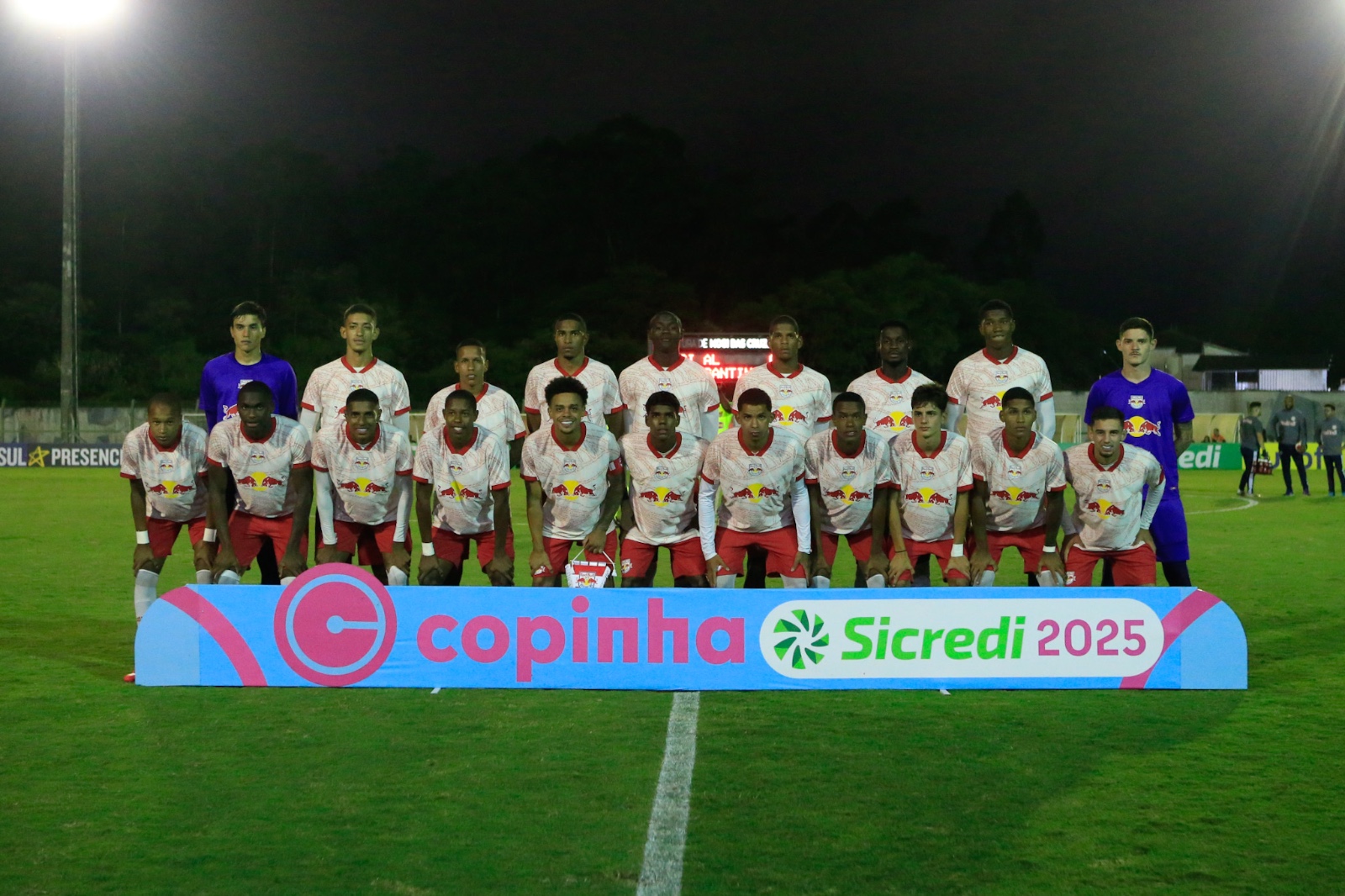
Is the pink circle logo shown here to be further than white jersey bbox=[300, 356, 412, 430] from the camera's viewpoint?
No

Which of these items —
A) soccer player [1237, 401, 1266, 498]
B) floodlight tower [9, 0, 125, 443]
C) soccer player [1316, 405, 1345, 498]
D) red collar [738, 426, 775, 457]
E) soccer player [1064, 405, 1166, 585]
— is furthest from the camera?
floodlight tower [9, 0, 125, 443]

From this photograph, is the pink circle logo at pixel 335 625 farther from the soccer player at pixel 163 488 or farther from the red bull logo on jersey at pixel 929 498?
the red bull logo on jersey at pixel 929 498

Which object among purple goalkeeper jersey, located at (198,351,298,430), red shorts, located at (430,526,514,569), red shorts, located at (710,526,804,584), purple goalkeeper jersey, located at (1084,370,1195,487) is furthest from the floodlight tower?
purple goalkeeper jersey, located at (1084,370,1195,487)

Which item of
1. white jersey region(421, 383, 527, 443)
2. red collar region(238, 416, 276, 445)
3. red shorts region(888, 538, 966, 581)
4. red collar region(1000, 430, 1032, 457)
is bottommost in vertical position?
red shorts region(888, 538, 966, 581)

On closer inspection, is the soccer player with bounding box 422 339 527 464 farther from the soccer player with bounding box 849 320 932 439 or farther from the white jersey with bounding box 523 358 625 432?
the soccer player with bounding box 849 320 932 439

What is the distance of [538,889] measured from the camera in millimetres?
3650

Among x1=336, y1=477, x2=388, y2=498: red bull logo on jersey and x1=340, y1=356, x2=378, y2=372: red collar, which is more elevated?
x1=340, y1=356, x2=378, y2=372: red collar

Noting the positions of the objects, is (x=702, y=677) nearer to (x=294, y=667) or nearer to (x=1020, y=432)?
(x=294, y=667)

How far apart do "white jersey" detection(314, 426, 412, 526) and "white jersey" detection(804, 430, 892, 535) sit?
243 cm

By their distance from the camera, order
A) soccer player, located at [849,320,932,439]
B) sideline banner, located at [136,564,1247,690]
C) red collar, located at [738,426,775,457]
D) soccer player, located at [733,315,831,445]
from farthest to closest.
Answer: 1. soccer player, located at [733,315,831,445]
2. soccer player, located at [849,320,932,439]
3. red collar, located at [738,426,775,457]
4. sideline banner, located at [136,564,1247,690]

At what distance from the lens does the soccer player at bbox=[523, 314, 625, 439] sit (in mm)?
7957

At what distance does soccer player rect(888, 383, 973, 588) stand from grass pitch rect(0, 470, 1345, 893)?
3.95ft

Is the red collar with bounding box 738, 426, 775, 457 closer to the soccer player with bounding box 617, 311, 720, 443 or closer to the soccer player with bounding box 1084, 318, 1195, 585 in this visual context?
the soccer player with bounding box 617, 311, 720, 443

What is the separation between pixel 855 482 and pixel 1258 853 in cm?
359
